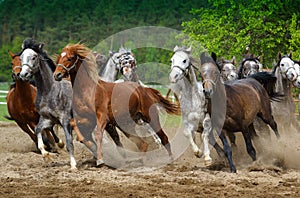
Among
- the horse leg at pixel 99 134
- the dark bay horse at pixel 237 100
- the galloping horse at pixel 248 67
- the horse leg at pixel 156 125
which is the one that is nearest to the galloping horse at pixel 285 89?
the galloping horse at pixel 248 67

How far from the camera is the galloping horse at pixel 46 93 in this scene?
26.7 ft

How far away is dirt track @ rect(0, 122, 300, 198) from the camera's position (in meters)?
6.00

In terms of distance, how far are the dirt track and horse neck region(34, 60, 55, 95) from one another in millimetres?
1279

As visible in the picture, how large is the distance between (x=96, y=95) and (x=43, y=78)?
93 centimetres

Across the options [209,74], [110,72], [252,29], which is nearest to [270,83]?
[110,72]

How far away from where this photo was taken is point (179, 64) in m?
7.69

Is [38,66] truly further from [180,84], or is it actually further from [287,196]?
[287,196]

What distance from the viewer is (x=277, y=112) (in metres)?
10.8

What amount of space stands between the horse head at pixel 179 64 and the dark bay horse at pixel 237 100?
244mm

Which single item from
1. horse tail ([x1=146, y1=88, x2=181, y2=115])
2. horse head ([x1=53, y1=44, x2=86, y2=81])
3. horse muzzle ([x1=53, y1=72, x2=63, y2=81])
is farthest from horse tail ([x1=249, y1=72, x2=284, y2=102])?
horse muzzle ([x1=53, y1=72, x2=63, y2=81])

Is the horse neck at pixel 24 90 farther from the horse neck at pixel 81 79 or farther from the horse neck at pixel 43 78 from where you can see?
the horse neck at pixel 81 79

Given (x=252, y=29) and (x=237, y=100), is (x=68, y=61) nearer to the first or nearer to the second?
(x=237, y=100)

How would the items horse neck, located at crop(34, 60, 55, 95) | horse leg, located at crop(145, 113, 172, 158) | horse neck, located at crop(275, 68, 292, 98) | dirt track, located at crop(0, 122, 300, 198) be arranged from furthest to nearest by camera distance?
horse neck, located at crop(275, 68, 292, 98) < horse leg, located at crop(145, 113, 172, 158) < horse neck, located at crop(34, 60, 55, 95) < dirt track, located at crop(0, 122, 300, 198)

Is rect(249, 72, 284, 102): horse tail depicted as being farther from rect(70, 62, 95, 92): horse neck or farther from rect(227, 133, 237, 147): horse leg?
rect(70, 62, 95, 92): horse neck
